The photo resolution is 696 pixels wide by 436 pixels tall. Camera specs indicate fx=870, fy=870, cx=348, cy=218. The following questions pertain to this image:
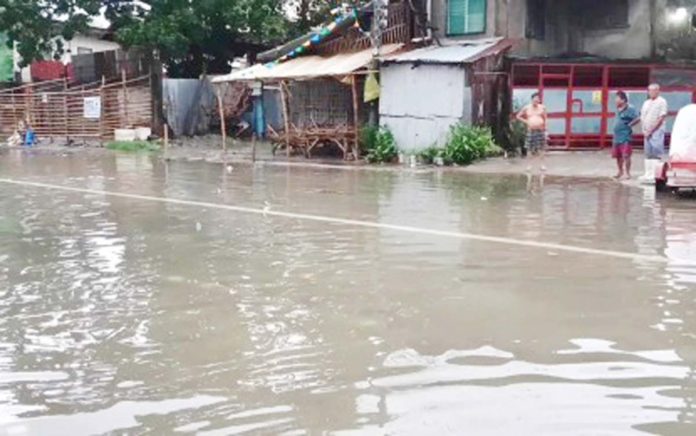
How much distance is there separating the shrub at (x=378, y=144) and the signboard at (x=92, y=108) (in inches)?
507

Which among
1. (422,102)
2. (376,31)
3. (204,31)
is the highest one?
(204,31)

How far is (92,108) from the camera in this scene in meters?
31.2

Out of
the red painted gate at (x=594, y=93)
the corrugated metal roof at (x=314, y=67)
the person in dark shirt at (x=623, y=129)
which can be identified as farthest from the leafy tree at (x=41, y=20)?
the person in dark shirt at (x=623, y=129)

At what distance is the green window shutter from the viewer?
71.1ft

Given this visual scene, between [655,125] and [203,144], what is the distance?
58.5 ft

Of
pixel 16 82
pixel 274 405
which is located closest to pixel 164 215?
pixel 274 405

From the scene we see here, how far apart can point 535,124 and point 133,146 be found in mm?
15026

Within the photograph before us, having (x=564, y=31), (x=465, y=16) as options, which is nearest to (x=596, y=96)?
(x=564, y=31)

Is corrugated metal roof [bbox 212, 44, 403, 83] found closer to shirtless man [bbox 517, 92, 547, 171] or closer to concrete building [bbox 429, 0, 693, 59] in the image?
concrete building [bbox 429, 0, 693, 59]

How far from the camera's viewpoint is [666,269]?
783 cm

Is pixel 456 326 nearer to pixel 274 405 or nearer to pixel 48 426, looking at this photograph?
pixel 274 405

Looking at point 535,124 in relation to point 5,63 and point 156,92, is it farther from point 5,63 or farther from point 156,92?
point 5,63

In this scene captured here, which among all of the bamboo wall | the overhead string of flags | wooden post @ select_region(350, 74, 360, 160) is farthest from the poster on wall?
wooden post @ select_region(350, 74, 360, 160)

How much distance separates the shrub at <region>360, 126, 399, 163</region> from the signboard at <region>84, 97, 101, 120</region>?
1288 cm
